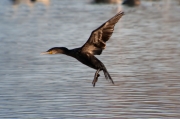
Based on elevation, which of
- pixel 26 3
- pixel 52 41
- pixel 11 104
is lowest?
pixel 26 3

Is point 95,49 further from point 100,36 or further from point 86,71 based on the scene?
point 86,71

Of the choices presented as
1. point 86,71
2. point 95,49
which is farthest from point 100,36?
point 86,71

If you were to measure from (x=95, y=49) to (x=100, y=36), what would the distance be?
170mm

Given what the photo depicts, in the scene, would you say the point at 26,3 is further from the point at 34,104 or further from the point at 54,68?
the point at 34,104

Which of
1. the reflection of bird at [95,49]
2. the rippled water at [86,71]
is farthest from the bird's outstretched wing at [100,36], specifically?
the rippled water at [86,71]

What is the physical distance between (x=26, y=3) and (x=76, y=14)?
5847 mm

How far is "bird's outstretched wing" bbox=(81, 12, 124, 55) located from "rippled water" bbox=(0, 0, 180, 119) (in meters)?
0.96

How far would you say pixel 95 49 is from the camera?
27.8 feet

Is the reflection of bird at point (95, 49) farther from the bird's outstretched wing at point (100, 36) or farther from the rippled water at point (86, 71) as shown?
the rippled water at point (86, 71)

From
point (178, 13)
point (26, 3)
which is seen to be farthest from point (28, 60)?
point (26, 3)

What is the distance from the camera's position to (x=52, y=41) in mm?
16750

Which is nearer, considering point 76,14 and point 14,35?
point 14,35

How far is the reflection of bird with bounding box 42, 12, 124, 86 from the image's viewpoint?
8312 mm

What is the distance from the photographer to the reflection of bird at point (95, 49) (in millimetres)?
8312
